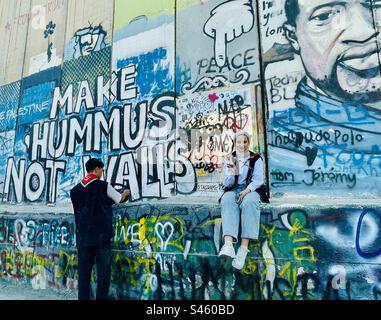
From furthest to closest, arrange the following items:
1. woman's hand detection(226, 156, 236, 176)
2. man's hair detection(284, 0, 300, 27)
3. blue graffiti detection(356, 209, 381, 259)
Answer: man's hair detection(284, 0, 300, 27) < woman's hand detection(226, 156, 236, 176) < blue graffiti detection(356, 209, 381, 259)

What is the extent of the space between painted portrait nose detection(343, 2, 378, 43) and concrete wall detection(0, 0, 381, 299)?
0.01 meters

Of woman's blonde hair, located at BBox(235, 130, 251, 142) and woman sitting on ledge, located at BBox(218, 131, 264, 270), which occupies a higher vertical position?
woman's blonde hair, located at BBox(235, 130, 251, 142)

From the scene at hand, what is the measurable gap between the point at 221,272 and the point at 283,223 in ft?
3.39

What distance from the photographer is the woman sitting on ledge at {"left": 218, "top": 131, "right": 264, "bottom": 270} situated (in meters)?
4.21

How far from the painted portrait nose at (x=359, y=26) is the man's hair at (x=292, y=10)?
685mm

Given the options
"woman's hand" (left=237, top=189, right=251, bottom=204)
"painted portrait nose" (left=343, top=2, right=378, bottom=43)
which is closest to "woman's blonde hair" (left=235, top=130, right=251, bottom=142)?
"woman's hand" (left=237, top=189, right=251, bottom=204)

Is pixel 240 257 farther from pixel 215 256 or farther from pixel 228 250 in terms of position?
pixel 215 256

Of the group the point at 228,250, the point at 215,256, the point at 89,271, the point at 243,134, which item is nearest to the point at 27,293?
the point at 89,271

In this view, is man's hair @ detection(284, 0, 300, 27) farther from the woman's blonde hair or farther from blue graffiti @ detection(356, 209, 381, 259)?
Answer: blue graffiti @ detection(356, 209, 381, 259)

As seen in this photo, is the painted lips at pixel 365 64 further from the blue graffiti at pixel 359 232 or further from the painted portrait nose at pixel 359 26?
the blue graffiti at pixel 359 232

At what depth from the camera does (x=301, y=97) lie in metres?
4.57

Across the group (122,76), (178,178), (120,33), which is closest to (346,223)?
(178,178)

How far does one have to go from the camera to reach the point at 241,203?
4.27 metres

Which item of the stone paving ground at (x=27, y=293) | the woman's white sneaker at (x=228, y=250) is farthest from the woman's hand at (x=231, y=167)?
the stone paving ground at (x=27, y=293)
